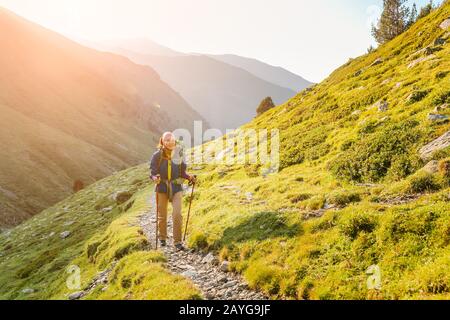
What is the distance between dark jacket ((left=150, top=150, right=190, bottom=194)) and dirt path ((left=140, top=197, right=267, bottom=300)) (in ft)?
8.41

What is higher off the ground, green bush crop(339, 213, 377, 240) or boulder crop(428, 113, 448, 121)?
boulder crop(428, 113, 448, 121)

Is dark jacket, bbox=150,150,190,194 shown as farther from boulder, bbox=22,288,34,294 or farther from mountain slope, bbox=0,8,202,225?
mountain slope, bbox=0,8,202,225

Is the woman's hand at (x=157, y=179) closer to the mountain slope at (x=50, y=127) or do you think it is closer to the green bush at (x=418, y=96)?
the green bush at (x=418, y=96)

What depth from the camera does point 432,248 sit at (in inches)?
329

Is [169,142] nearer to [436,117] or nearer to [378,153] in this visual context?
[378,153]

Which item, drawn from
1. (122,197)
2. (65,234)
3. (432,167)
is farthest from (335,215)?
(122,197)

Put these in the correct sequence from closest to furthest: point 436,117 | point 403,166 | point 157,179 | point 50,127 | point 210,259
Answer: point 210,259 → point 157,179 → point 403,166 → point 436,117 → point 50,127

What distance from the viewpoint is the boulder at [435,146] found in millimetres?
13930

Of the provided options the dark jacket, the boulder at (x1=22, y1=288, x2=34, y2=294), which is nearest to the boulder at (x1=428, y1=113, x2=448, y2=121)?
the dark jacket

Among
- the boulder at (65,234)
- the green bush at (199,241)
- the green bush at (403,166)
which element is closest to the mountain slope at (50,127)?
the boulder at (65,234)

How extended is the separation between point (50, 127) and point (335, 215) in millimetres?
123956

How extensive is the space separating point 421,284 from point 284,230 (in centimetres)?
524

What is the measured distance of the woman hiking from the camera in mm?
13547

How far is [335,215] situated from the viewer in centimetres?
1160
